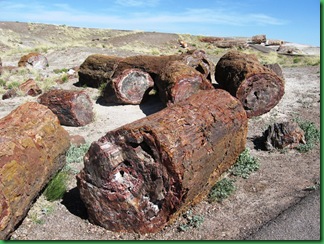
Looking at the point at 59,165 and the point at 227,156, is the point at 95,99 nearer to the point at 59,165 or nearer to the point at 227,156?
the point at 59,165

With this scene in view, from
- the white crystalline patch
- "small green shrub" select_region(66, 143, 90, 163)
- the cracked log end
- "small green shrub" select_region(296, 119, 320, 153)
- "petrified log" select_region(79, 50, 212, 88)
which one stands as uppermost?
"petrified log" select_region(79, 50, 212, 88)

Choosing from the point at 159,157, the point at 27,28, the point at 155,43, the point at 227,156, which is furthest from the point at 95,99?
the point at 27,28

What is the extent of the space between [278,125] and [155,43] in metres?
34.4

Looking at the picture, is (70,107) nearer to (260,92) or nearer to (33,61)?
(260,92)

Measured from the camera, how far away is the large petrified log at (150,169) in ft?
16.3

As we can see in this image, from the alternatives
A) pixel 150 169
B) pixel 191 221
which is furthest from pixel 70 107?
pixel 191 221

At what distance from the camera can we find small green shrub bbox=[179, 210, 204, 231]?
5.35 m

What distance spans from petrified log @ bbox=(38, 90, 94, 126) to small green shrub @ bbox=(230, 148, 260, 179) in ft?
16.4

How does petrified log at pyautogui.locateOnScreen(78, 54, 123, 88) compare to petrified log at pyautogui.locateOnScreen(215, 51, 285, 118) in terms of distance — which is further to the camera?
petrified log at pyautogui.locateOnScreen(78, 54, 123, 88)

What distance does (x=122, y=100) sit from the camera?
11.9 metres

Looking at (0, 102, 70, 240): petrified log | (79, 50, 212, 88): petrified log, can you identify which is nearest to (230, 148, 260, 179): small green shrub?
(0, 102, 70, 240): petrified log

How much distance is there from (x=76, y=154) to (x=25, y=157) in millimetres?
2483

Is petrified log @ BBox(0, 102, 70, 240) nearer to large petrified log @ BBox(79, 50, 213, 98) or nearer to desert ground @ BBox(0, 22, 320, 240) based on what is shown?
desert ground @ BBox(0, 22, 320, 240)

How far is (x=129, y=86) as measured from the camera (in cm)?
1191
